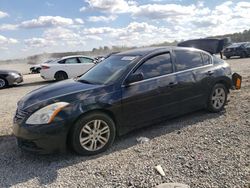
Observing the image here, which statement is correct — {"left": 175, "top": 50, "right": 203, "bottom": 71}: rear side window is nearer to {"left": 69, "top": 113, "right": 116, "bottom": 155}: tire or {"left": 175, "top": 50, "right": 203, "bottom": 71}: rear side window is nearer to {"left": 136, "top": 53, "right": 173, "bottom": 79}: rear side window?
{"left": 136, "top": 53, "right": 173, "bottom": 79}: rear side window

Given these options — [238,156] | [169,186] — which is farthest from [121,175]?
[238,156]

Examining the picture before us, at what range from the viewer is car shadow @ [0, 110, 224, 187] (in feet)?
12.8

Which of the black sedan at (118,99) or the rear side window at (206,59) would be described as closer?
the black sedan at (118,99)

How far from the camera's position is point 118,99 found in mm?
4707

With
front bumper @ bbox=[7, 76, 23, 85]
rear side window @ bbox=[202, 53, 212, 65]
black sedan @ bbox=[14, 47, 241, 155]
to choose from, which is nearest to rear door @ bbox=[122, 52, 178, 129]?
black sedan @ bbox=[14, 47, 241, 155]

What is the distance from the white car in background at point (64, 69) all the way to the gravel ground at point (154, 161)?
10372 mm

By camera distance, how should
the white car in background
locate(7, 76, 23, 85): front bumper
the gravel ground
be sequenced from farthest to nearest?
1. the white car in background
2. locate(7, 76, 23, 85): front bumper
3. the gravel ground

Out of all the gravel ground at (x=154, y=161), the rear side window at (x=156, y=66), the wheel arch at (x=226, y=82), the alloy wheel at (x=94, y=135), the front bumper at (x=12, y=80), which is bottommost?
the gravel ground at (x=154, y=161)

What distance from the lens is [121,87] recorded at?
4793 millimetres

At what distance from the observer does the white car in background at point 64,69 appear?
15.7 m

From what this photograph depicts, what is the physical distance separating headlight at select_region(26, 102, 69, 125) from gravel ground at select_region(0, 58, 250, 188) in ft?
2.12

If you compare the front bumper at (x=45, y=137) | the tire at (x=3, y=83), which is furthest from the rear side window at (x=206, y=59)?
the tire at (x=3, y=83)

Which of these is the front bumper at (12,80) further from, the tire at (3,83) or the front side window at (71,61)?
the front side window at (71,61)

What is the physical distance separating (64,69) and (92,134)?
11845 mm
